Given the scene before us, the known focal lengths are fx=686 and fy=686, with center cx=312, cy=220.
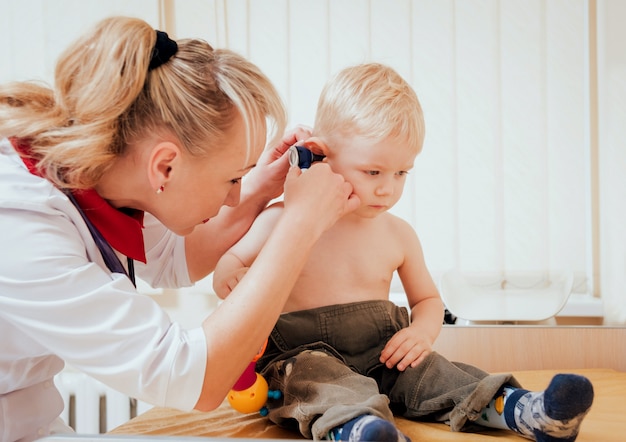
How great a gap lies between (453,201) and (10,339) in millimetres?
1397

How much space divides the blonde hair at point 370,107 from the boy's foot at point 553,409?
475 millimetres

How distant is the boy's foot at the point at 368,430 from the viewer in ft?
2.51

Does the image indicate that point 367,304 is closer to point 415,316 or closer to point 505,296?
point 415,316

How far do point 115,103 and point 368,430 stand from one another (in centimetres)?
51

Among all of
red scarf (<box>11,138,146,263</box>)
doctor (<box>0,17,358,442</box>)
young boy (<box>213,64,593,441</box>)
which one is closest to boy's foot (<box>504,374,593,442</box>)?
young boy (<box>213,64,593,441</box>)

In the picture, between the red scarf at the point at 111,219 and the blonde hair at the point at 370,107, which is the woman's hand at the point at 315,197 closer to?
the blonde hair at the point at 370,107

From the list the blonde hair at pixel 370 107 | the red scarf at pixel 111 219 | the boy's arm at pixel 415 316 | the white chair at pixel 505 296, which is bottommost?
the white chair at pixel 505 296

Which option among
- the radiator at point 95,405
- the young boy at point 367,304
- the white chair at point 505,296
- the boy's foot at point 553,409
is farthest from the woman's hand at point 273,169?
the radiator at point 95,405

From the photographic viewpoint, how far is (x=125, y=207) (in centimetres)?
106

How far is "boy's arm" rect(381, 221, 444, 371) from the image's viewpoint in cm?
116

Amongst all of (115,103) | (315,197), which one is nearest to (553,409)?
(315,197)

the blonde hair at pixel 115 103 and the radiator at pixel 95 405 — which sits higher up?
the blonde hair at pixel 115 103

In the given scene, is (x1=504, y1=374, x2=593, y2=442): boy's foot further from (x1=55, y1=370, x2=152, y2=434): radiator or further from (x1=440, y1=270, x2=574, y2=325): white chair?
(x1=55, y1=370, x2=152, y2=434): radiator

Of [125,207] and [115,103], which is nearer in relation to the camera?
[115,103]
